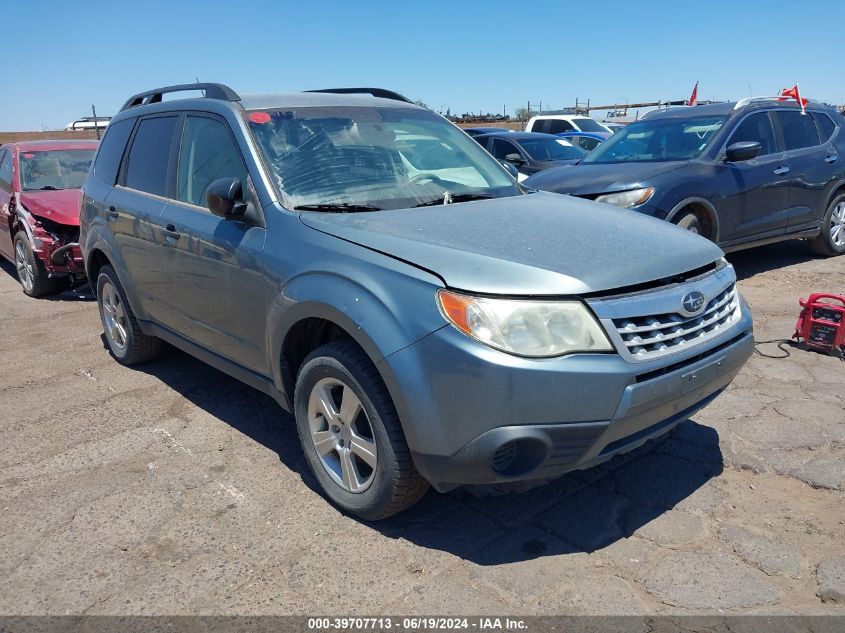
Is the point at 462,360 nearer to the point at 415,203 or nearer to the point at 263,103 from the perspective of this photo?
the point at 415,203

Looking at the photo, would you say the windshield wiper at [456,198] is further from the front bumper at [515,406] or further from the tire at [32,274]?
the tire at [32,274]

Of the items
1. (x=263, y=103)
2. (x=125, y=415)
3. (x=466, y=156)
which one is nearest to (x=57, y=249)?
(x=125, y=415)

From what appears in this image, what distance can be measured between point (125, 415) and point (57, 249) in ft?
12.2

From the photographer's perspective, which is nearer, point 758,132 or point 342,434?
point 342,434

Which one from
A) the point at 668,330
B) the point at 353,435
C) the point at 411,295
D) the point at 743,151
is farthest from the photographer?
the point at 743,151

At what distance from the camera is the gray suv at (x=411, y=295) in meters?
2.48

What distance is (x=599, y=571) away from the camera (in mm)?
2686

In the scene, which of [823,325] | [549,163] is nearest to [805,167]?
[823,325]

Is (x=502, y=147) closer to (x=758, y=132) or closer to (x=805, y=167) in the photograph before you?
(x=758, y=132)

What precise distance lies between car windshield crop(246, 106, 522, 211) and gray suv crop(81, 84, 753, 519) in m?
0.01

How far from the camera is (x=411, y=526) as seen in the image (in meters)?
3.04

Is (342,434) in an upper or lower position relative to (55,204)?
lower

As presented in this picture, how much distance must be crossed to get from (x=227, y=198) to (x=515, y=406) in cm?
174

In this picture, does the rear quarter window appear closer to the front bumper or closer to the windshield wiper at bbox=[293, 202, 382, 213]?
the windshield wiper at bbox=[293, 202, 382, 213]
